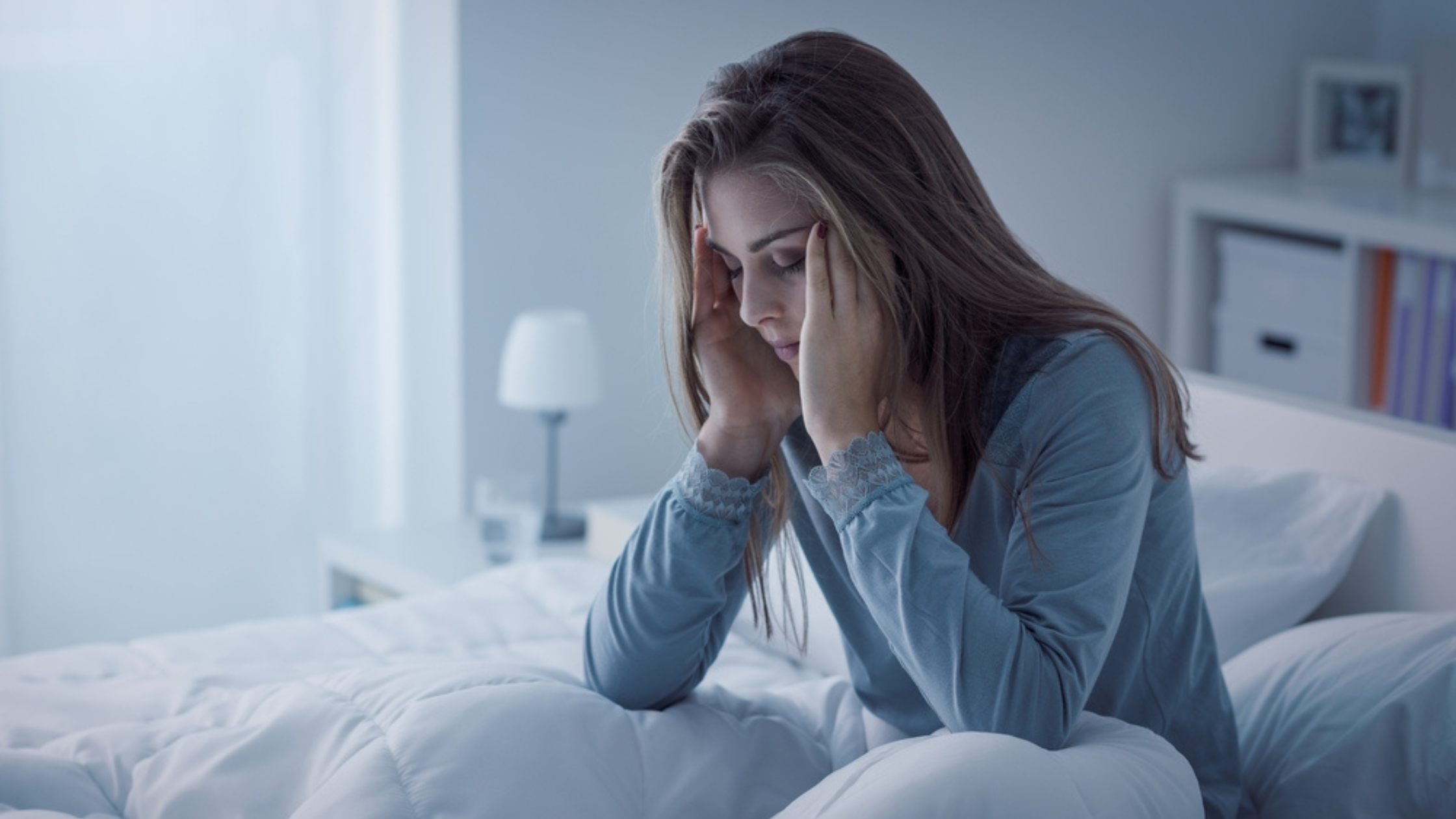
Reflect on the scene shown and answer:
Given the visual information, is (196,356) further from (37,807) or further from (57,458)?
(37,807)

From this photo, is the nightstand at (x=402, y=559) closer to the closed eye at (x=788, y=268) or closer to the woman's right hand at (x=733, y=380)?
the woman's right hand at (x=733, y=380)

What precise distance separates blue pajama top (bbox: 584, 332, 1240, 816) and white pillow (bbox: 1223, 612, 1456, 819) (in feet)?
0.25

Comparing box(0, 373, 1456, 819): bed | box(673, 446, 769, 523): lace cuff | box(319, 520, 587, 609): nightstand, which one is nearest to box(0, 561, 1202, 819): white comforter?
box(0, 373, 1456, 819): bed

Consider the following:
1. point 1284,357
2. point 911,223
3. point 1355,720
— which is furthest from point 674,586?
point 1284,357

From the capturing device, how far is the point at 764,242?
1116 mm

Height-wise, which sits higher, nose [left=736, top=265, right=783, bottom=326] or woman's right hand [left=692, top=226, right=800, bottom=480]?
nose [left=736, top=265, right=783, bottom=326]

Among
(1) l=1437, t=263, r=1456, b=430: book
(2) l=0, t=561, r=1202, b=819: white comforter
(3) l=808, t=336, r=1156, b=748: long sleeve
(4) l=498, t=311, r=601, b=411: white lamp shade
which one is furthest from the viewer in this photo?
(1) l=1437, t=263, r=1456, b=430: book

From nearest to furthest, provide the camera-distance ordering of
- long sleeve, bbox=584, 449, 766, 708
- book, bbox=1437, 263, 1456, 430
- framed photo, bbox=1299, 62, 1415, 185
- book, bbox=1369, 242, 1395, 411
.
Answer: long sleeve, bbox=584, 449, 766, 708 → book, bbox=1437, 263, 1456, 430 → book, bbox=1369, 242, 1395, 411 → framed photo, bbox=1299, 62, 1415, 185

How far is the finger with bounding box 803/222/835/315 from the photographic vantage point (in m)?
1.08

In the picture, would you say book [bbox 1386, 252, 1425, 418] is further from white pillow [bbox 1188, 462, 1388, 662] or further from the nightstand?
Result: the nightstand

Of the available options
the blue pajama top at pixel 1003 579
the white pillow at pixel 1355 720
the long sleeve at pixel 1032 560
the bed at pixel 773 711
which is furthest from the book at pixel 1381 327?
the long sleeve at pixel 1032 560

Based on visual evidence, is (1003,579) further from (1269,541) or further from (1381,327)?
(1381,327)

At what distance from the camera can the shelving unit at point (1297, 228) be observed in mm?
2770

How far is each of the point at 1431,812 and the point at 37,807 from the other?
104cm
